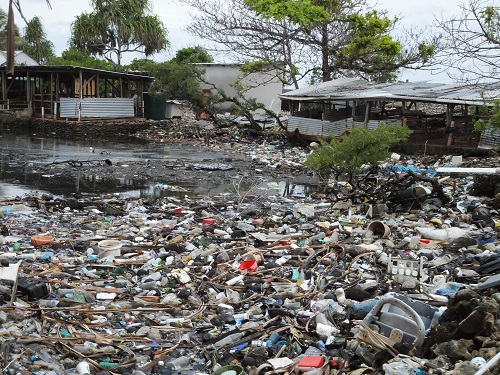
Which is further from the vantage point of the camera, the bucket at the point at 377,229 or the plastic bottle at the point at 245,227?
the plastic bottle at the point at 245,227

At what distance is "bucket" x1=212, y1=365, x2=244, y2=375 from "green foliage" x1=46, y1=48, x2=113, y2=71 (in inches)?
1262

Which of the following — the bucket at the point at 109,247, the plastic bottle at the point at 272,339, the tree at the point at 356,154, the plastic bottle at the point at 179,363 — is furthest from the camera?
the tree at the point at 356,154

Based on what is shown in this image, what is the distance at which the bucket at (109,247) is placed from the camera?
20.3ft

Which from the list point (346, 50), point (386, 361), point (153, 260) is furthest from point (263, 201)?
point (346, 50)

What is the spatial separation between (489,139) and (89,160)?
1110cm

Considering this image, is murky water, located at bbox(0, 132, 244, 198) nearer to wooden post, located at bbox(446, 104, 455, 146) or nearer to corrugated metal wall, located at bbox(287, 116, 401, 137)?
corrugated metal wall, located at bbox(287, 116, 401, 137)

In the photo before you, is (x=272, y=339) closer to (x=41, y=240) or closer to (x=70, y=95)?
(x=41, y=240)

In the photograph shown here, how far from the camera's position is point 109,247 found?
20.6ft

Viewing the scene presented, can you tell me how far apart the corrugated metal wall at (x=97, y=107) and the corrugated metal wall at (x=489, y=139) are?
15.9m

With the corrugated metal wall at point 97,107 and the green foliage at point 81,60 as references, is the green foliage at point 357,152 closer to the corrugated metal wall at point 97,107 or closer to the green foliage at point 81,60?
the corrugated metal wall at point 97,107

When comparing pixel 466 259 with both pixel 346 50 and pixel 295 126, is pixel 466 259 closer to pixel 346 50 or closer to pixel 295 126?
pixel 295 126

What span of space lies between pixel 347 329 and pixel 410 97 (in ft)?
49.8

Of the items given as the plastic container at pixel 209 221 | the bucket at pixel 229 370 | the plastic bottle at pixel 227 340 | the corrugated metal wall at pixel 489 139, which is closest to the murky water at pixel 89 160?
the plastic container at pixel 209 221

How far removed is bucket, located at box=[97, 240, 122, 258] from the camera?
20.3 ft
